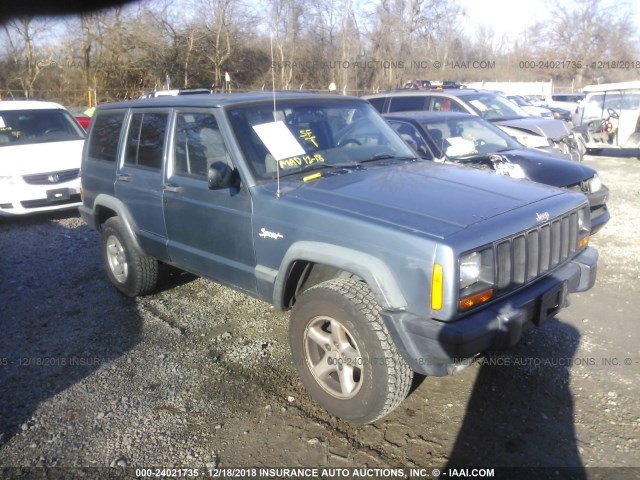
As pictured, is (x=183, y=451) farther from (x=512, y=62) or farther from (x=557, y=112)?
(x=512, y=62)

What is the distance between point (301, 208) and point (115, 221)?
2569 mm

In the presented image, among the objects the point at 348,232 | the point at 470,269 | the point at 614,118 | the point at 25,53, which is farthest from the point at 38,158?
the point at 25,53

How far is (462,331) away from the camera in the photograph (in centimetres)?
273

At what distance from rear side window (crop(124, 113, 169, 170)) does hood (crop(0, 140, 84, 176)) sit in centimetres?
408

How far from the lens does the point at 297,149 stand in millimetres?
3807

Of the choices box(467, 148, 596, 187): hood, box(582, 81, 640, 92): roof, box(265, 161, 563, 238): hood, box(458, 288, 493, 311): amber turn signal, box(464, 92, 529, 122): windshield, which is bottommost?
box(458, 288, 493, 311): amber turn signal

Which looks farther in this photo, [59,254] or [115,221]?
[59,254]

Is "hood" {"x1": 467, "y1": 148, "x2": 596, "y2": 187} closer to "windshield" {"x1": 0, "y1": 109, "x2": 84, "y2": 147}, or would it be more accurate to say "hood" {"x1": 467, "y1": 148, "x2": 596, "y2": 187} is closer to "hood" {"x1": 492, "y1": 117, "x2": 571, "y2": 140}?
"hood" {"x1": 492, "y1": 117, "x2": 571, "y2": 140}

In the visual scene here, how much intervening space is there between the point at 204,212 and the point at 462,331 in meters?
2.16

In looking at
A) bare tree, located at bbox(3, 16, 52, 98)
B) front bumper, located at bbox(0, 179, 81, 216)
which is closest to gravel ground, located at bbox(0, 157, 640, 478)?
front bumper, located at bbox(0, 179, 81, 216)

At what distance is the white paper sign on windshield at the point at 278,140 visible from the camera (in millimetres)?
3712

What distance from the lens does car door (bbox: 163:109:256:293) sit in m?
3.79

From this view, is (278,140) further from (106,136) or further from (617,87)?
(617,87)

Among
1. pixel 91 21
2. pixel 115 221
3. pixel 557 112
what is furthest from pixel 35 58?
pixel 115 221
